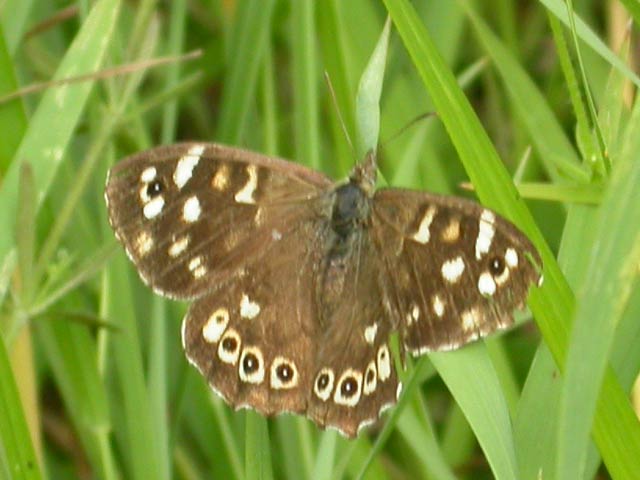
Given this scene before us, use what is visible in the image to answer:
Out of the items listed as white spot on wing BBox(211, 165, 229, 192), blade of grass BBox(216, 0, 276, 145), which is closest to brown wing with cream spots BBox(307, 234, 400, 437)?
white spot on wing BBox(211, 165, 229, 192)

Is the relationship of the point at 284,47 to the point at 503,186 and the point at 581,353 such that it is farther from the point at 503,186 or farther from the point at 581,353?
the point at 581,353

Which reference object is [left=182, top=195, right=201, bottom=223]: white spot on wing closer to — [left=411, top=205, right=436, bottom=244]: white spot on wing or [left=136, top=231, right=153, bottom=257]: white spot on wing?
[left=136, top=231, right=153, bottom=257]: white spot on wing

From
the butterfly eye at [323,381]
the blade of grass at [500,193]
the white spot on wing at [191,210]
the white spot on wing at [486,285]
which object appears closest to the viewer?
the blade of grass at [500,193]

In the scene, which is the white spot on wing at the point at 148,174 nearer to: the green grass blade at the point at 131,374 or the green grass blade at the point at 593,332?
the green grass blade at the point at 131,374

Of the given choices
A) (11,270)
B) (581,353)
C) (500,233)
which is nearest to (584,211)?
(500,233)

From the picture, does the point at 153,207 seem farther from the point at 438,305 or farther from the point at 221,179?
the point at 438,305

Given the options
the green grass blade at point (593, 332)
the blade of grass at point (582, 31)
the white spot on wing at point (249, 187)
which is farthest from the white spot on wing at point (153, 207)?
the green grass blade at point (593, 332)
